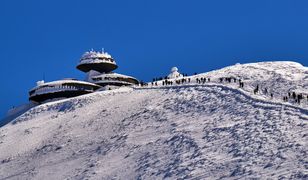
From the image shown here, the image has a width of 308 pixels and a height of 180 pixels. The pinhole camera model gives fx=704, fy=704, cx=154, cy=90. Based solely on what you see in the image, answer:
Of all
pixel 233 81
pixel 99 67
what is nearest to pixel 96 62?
pixel 99 67

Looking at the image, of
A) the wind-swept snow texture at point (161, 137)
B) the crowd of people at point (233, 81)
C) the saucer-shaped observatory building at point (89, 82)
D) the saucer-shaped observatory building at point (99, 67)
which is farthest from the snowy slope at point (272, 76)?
the saucer-shaped observatory building at point (99, 67)

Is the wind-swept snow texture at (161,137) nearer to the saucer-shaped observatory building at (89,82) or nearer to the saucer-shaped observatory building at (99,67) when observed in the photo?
the saucer-shaped observatory building at (89,82)

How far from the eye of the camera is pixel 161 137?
50.0 meters

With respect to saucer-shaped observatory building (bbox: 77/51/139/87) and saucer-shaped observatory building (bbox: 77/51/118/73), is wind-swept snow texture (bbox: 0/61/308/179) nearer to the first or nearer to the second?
saucer-shaped observatory building (bbox: 77/51/139/87)

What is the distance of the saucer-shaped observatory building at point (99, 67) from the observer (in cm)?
8738

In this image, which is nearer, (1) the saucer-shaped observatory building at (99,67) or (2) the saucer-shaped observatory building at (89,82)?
(2) the saucer-shaped observatory building at (89,82)

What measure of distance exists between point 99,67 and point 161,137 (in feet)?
147

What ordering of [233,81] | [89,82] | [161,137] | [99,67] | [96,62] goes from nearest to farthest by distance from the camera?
[161,137] < [233,81] < [89,82] < [96,62] < [99,67]

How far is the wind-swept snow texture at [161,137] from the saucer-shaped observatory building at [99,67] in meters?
19.2

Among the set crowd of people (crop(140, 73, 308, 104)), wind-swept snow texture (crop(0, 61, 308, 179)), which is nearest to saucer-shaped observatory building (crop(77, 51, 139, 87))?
crowd of people (crop(140, 73, 308, 104))

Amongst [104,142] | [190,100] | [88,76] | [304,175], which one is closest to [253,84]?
[190,100]

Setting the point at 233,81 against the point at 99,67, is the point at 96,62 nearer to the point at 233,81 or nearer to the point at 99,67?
the point at 99,67

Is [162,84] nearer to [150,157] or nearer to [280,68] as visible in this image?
[280,68]

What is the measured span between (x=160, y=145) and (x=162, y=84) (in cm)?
2032
